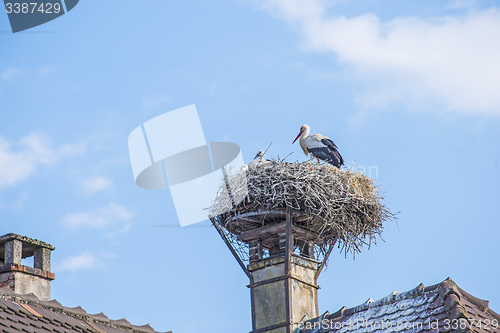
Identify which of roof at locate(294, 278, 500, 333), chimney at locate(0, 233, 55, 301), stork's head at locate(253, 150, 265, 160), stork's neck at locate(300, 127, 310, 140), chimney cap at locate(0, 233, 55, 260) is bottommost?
roof at locate(294, 278, 500, 333)

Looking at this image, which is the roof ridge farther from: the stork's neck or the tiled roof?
the stork's neck

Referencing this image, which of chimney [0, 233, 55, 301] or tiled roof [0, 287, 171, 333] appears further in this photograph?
chimney [0, 233, 55, 301]

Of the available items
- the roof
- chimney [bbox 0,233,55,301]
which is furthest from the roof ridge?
chimney [bbox 0,233,55,301]

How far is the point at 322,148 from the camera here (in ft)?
44.0

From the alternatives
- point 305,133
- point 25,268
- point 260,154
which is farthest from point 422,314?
point 305,133

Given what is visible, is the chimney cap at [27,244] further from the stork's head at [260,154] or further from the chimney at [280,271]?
Answer: the stork's head at [260,154]

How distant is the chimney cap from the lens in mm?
9422

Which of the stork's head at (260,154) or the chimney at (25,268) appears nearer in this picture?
the chimney at (25,268)

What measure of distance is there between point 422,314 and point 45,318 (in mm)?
3374

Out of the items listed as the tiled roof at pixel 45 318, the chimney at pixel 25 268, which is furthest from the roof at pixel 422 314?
the chimney at pixel 25 268

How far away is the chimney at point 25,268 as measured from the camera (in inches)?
359

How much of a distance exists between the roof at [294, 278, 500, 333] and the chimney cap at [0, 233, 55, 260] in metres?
3.10

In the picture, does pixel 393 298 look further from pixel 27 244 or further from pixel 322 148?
pixel 322 148

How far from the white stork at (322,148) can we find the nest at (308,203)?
4.43 feet
